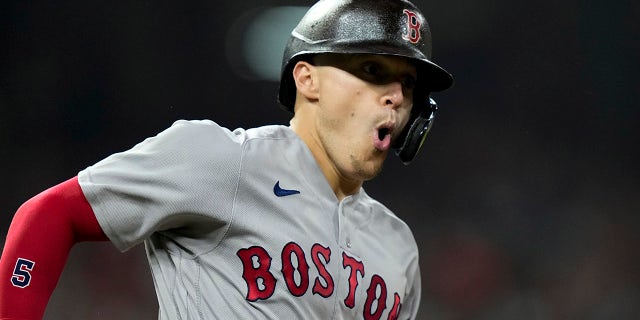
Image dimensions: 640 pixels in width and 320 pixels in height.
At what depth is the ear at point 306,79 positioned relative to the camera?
1.71 metres

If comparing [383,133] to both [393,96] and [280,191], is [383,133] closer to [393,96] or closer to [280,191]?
[393,96]

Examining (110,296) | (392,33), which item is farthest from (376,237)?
(110,296)

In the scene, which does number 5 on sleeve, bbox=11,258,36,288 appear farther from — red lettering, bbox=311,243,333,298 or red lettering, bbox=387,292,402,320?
red lettering, bbox=387,292,402,320

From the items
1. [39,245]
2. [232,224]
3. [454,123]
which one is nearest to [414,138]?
[232,224]

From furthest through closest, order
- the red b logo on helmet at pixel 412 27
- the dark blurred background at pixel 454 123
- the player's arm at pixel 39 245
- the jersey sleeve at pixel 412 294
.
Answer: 1. the dark blurred background at pixel 454 123
2. the jersey sleeve at pixel 412 294
3. the red b logo on helmet at pixel 412 27
4. the player's arm at pixel 39 245

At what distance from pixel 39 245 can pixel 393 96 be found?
2.30ft

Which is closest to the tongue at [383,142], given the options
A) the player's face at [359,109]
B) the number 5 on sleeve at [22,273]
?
the player's face at [359,109]

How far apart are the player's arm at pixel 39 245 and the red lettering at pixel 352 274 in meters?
0.47

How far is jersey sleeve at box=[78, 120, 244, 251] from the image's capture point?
4.68ft

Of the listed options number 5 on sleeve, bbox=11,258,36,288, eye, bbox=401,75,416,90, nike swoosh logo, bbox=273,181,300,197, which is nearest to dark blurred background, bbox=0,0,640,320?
eye, bbox=401,75,416,90

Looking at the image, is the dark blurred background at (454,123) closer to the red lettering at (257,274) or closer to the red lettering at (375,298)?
the red lettering at (375,298)

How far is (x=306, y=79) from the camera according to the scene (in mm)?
1729

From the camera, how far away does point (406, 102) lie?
172 centimetres

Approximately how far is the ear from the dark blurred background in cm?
164
